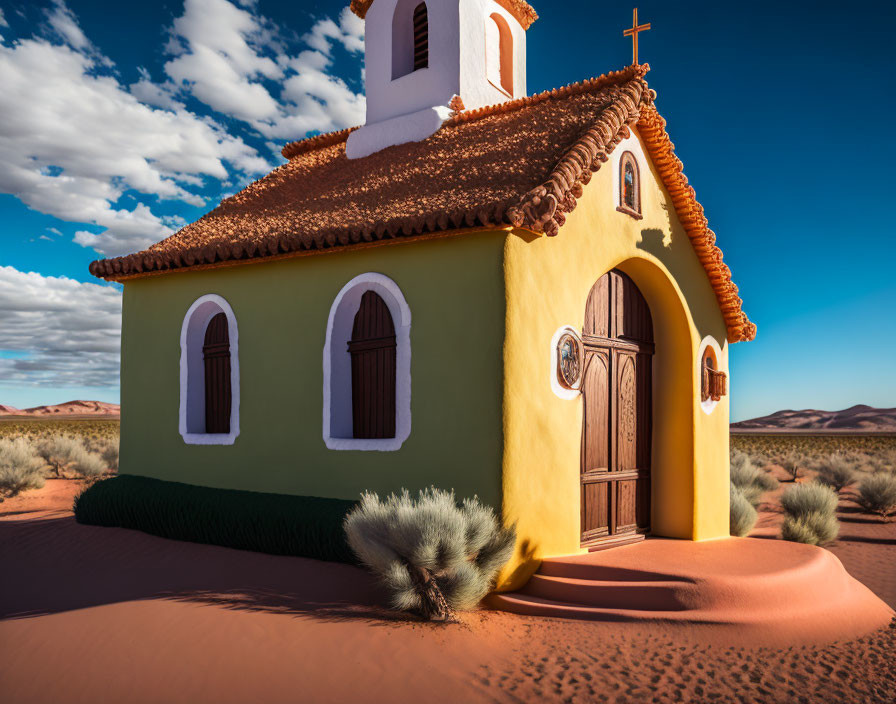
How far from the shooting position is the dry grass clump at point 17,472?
1540 cm

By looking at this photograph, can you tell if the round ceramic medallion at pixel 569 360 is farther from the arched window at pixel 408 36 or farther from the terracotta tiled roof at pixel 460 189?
the arched window at pixel 408 36

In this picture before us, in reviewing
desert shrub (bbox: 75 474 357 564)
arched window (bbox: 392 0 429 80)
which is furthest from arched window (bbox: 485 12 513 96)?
desert shrub (bbox: 75 474 357 564)

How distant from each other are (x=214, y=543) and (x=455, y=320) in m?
4.48

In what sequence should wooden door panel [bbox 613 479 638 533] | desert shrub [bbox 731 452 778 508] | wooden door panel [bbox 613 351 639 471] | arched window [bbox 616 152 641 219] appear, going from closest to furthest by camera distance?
arched window [bbox 616 152 641 219], wooden door panel [bbox 613 479 638 533], wooden door panel [bbox 613 351 639 471], desert shrub [bbox 731 452 778 508]

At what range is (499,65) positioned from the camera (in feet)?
41.2

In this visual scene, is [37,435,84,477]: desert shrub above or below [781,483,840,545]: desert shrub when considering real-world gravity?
above

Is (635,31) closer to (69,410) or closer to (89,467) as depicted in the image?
(89,467)

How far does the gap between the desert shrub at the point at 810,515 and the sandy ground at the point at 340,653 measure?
5463 millimetres

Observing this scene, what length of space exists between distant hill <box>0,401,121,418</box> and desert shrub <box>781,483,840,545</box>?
397ft

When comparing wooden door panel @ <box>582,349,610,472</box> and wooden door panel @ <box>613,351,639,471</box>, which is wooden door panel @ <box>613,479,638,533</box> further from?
wooden door panel @ <box>582,349,610,472</box>

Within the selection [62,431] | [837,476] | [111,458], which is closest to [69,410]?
[62,431]

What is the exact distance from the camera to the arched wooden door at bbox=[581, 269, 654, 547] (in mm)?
8492

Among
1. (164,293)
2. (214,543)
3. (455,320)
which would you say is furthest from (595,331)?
(164,293)

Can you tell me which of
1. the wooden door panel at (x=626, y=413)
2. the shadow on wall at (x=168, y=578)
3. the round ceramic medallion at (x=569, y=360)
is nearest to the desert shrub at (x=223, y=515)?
the shadow on wall at (x=168, y=578)
